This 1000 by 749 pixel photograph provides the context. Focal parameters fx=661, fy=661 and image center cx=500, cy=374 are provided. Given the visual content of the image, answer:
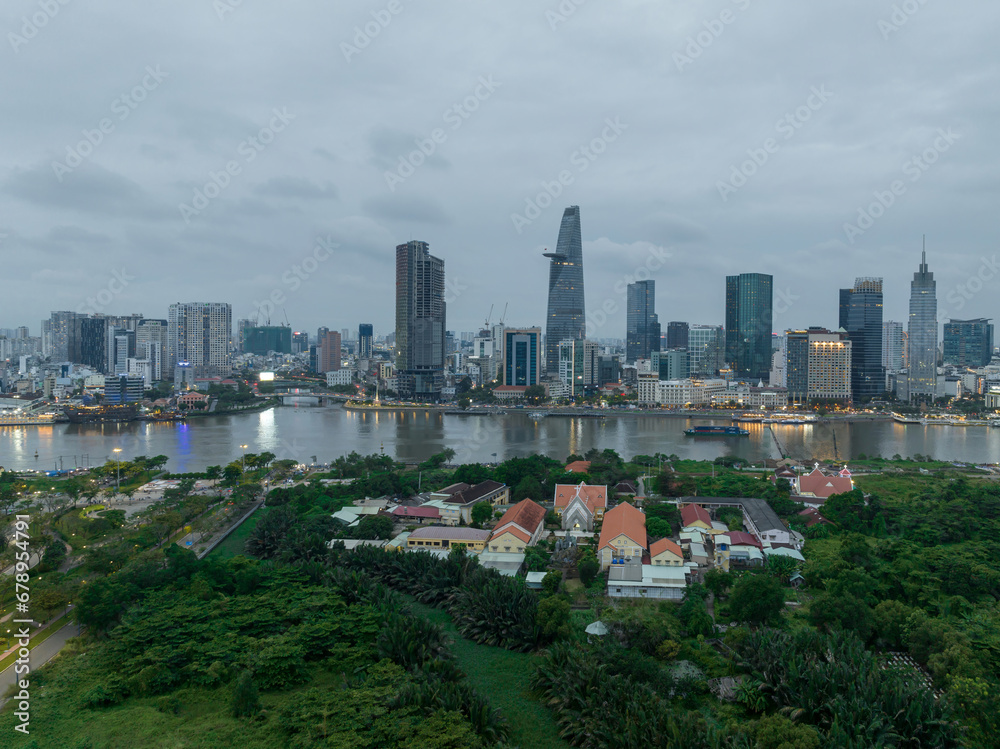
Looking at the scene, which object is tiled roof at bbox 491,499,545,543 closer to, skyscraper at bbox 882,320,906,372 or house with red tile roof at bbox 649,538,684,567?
house with red tile roof at bbox 649,538,684,567

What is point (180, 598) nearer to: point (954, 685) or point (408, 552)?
point (408, 552)

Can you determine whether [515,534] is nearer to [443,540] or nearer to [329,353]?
[443,540]

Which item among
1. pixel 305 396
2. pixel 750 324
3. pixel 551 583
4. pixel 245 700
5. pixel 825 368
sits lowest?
pixel 245 700

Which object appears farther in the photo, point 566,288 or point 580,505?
point 566,288

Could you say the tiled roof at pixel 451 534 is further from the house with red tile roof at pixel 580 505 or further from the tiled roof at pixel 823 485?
the tiled roof at pixel 823 485

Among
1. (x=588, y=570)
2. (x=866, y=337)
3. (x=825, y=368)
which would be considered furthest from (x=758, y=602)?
(x=866, y=337)

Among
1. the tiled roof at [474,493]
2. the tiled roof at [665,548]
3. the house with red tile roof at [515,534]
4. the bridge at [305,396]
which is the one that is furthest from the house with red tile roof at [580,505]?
the bridge at [305,396]

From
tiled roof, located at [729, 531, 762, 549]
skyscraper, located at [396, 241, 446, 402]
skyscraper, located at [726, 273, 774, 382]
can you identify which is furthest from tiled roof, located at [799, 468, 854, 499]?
skyscraper, located at [726, 273, 774, 382]

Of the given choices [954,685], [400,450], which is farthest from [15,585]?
[400,450]
